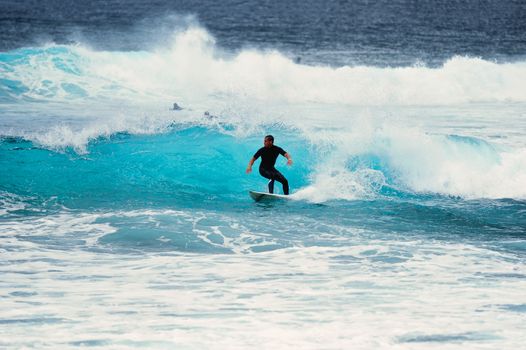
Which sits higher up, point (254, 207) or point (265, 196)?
point (265, 196)

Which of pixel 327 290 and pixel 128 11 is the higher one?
pixel 128 11

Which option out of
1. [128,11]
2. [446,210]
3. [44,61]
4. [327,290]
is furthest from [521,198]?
[128,11]

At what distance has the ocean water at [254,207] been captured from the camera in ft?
Answer: 22.6

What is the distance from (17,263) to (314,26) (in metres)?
61.9

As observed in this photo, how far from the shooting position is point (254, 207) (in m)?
13.3

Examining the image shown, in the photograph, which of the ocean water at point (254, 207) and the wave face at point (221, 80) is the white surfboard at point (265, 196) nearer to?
the ocean water at point (254, 207)

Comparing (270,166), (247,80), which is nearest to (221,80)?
(247,80)

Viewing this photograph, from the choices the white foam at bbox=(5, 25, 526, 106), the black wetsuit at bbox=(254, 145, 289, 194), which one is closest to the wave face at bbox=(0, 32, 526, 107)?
the white foam at bbox=(5, 25, 526, 106)

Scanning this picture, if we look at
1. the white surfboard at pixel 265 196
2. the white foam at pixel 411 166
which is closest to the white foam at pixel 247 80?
the white foam at pixel 411 166

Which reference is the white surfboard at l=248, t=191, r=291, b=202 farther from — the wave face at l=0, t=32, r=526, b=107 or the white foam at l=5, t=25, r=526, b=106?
the white foam at l=5, t=25, r=526, b=106

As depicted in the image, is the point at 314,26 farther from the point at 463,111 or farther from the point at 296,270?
the point at 296,270

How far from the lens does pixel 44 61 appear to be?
30.7 meters

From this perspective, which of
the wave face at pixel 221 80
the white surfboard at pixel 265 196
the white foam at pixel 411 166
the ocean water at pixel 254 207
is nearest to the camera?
the ocean water at pixel 254 207

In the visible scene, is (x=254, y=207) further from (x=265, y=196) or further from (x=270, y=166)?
(x=270, y=166)
